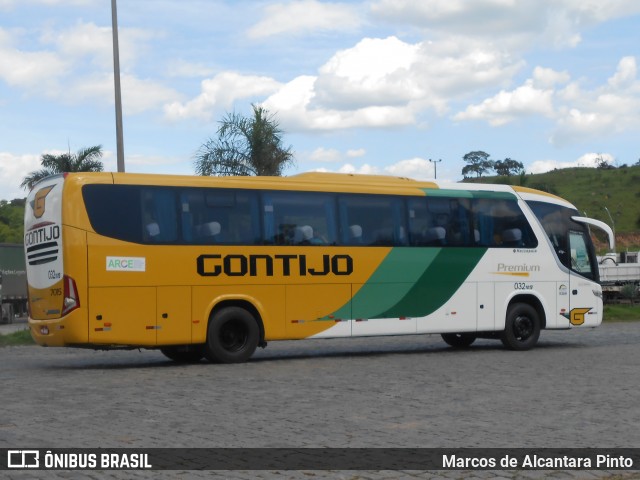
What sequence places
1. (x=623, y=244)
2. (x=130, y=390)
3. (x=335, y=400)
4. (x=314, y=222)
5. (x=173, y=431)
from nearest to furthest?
(x=173, y=431)
(x=335, y=400)
(x=130, y=390)
(x=314, y=222)
(x=623, y=244)

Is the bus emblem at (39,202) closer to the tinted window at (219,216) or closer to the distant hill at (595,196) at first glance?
the tinted window at (219,216)

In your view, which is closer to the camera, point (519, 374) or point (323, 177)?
point (519, 374)

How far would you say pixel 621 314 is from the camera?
3688cm

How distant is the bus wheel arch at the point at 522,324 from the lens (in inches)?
856

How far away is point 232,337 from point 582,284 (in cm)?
815

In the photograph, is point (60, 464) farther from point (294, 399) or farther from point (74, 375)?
point (74, 375)

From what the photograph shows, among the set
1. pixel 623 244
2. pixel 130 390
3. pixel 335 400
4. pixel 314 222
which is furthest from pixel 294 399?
pixel 623 244

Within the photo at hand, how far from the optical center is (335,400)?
1278cm

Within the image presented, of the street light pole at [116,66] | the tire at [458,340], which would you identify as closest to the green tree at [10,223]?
the street light pole at [116,66]

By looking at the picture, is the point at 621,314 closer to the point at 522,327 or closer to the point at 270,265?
the point at 522,327

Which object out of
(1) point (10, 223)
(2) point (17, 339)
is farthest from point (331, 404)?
(1) point (10, 223)

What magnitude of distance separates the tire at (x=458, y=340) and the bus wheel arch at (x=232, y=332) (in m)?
5.63

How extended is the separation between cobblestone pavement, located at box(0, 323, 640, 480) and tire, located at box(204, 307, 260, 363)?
309mm

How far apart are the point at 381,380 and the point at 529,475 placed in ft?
23.6
